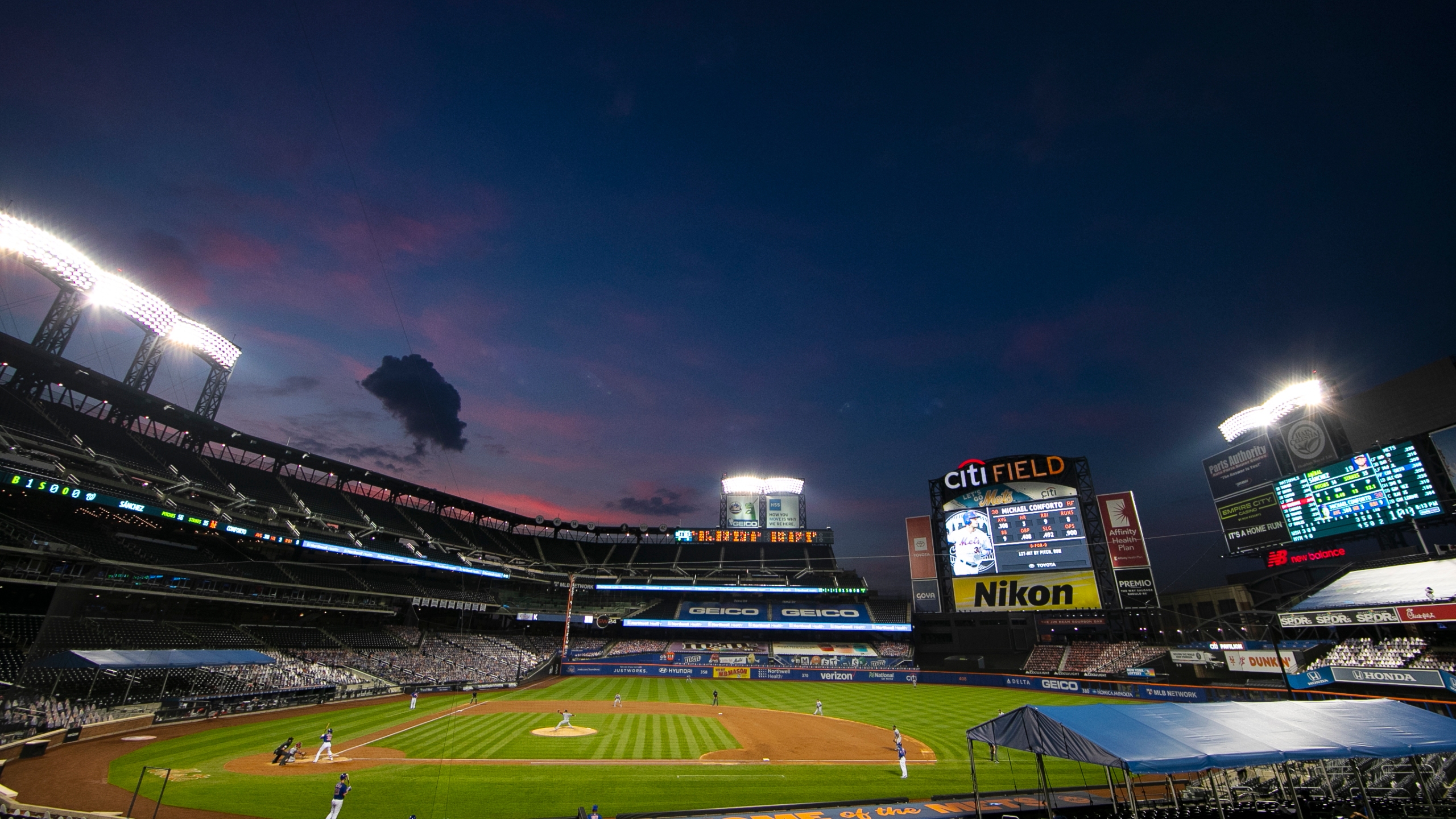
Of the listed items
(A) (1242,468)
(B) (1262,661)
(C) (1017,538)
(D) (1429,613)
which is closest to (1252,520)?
(A) (1242,468)

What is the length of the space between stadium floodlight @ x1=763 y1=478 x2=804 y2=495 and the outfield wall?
25836mm

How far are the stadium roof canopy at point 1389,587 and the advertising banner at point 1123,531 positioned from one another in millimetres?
12136

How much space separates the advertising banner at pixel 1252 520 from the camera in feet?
138

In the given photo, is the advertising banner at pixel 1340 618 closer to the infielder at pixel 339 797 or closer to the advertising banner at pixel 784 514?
the infielder at pixel 339 797

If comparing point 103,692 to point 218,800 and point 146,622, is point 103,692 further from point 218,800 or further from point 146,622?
point 218,800

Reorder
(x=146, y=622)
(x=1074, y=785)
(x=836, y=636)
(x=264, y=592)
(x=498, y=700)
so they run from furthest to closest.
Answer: (x=836, y=636), (x=264, y=592), (x=498, y=700), (x=146, y=622), (x=1074, y=785)

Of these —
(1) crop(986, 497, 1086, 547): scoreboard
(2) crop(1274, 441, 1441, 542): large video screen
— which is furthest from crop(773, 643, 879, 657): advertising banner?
(2) crop(1274, 441, 1441, 542): large video screen

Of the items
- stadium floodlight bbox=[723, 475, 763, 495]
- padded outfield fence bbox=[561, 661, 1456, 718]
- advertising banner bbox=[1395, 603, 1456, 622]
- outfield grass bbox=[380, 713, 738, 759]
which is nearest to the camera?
outfield grass bbox=[380, 713, 738, 759]

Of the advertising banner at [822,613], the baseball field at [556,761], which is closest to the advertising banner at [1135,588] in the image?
the baseball field at [556,761]

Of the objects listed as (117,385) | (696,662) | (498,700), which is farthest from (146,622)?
(696,662)

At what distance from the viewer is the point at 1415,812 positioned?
12.6 m

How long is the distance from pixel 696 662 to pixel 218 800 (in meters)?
46.7

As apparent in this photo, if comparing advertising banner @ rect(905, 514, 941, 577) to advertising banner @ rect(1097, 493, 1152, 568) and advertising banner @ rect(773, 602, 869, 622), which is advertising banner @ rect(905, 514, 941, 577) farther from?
advertising banner @ rect(1097, 493, 1152, 568)

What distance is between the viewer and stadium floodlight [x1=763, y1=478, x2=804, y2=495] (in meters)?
76.8
